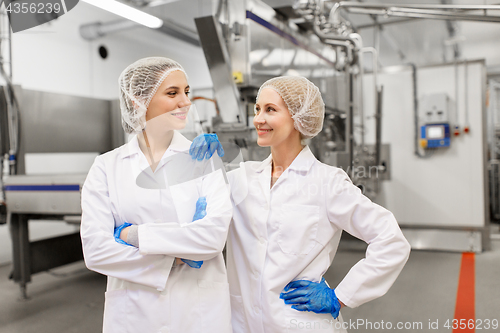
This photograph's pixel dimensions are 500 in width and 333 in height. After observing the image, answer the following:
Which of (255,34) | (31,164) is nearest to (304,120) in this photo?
(255,34)

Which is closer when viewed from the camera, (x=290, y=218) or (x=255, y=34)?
(x=290, y=218)

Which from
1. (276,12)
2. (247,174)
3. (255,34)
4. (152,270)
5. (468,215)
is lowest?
(468,215)

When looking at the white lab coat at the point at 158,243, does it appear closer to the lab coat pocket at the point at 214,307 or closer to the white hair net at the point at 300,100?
the lab coat pocket at the point at 214,307

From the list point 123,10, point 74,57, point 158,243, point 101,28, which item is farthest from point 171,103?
point 101,28

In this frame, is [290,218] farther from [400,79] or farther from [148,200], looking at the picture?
[400,79]

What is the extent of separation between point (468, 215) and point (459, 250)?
1.31ft

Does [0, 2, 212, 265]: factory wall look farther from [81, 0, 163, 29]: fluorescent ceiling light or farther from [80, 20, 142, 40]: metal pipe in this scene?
[81, 0, 163, 29]: fluorescent ceiling light

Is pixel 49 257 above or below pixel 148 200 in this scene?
below

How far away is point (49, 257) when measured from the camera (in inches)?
128

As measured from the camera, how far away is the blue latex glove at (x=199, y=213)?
108cm

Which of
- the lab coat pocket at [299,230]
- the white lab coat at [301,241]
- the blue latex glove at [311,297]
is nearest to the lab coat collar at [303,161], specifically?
the white lab coat at [301,241]

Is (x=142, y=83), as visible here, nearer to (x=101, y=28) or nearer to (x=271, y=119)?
(x=271, y=119)

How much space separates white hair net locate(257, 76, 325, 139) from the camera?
45.4 inches

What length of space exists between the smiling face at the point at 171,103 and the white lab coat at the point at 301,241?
0.28 metres
